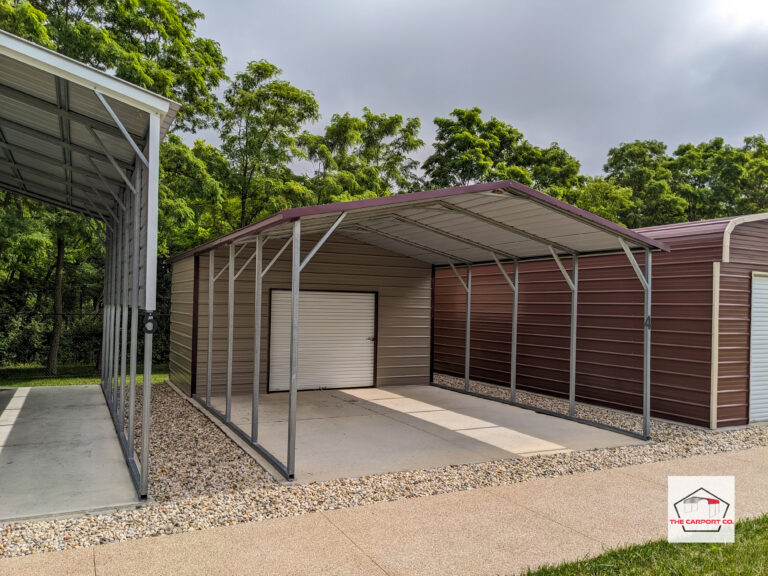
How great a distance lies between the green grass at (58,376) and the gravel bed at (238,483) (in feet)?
17.0

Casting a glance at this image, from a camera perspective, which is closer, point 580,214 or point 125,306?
point 125,306

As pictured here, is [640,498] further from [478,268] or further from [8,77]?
[478,268]

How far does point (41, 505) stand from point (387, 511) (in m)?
2.39

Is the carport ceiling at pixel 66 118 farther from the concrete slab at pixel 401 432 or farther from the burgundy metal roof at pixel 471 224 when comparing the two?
the concrete slab at pixel 401 432

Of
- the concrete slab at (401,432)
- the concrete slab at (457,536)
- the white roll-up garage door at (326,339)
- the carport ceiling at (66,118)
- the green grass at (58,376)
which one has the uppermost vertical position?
the carport ceiling at (66,118)

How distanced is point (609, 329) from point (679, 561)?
4743 millimetres

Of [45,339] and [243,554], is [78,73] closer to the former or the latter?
[243,554]

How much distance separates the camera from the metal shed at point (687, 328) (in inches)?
249

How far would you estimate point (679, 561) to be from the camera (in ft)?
10.1

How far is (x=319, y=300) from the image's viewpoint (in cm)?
893

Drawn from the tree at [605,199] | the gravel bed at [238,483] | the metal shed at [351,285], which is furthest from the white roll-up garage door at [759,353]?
the tree at [605,199]

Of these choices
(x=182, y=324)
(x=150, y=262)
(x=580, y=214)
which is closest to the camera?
(x=150, y=262)

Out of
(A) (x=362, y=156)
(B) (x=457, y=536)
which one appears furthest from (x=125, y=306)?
(A) (x=362, y=156)

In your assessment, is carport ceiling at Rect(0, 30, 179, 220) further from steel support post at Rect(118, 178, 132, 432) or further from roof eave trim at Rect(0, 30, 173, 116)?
steel support post at Rect(118, 178, 132, 432)
